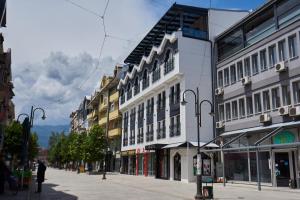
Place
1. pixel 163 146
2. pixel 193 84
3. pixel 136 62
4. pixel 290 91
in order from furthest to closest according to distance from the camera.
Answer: pixel 136 62
pixel 163 146
pixel 193 84
pixel 290 91

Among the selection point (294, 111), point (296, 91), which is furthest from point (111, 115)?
point (294, 111)

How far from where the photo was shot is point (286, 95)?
26.2m

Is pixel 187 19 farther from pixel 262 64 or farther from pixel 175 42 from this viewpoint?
pixel 262 64

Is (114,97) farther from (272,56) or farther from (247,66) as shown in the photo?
(272,56)

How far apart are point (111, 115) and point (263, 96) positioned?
4036 centimetres

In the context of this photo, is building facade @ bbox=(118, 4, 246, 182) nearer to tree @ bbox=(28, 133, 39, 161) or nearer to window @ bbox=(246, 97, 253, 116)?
window @ bbox=(246, 97, 253, 116)

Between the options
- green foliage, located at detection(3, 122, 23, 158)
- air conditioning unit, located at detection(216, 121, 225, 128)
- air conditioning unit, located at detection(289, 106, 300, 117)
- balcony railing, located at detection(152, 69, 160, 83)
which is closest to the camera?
air conditioning unit, located at detection(289, 106, 300, 117)

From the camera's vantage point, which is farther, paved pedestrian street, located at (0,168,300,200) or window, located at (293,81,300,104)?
window, located at (293,81,300,104)

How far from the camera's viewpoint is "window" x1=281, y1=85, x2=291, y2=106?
1018 inches

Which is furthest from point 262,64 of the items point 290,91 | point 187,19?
point 187,19

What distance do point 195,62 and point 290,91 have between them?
12.9 metres

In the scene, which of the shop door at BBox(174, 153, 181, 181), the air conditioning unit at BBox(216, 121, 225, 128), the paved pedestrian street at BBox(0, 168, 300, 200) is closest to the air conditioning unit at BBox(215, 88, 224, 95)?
the air conditioning unit at BBox(216, 121, 225, 128)

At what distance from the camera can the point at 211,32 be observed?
127 feet

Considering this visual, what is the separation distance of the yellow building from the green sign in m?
36.1
